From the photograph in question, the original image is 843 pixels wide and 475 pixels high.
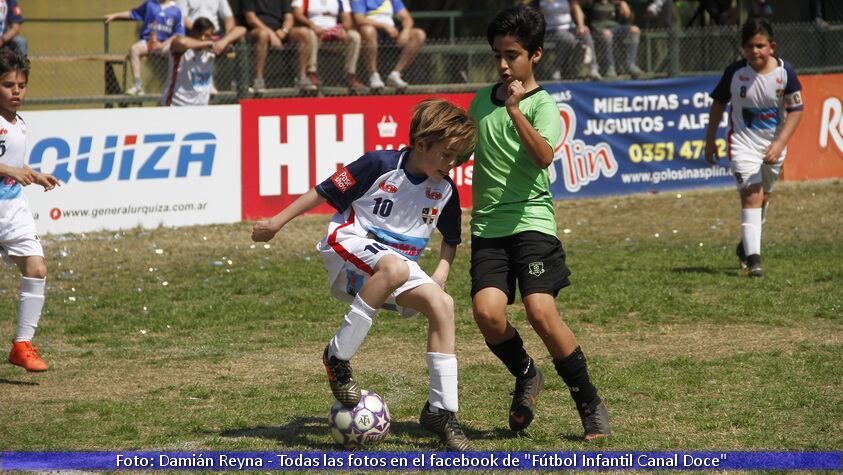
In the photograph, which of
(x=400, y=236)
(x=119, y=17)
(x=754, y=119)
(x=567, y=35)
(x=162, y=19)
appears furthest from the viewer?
(x=567, y=35)

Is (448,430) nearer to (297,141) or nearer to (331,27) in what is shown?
(297,141)

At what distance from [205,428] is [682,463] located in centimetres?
242

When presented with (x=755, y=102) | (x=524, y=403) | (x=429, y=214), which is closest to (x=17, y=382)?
(x=429, y=214)

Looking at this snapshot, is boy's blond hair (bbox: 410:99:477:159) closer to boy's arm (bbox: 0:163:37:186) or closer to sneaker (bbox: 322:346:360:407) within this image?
sneaker (bbox: 322:346:360:407)

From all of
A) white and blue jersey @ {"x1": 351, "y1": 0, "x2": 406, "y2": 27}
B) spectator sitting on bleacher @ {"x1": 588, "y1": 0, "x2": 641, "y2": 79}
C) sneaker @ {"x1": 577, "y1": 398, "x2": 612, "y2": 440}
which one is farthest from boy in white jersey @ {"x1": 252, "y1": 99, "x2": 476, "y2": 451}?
spectator sitting on bleacher @ {"x1": 588, "y1": 0, "x2": 641, "y2": 79}

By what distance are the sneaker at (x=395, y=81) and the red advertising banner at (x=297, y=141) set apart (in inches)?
34.9

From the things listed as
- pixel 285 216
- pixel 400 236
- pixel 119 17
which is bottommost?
pixel 119 17

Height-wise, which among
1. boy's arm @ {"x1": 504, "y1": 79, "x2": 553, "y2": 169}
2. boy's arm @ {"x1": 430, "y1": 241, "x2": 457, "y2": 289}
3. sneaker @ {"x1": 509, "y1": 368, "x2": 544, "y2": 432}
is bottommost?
sneaker @ {"x1": 509, "y1": 368, "x2": 544, "y2": 432}

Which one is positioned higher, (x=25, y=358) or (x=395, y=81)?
(x=25, y=358)

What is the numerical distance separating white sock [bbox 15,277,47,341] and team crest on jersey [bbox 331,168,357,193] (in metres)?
2.90

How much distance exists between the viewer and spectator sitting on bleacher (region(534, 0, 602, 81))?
683 inches

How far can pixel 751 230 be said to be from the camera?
36.4ft

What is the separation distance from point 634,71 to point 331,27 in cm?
476

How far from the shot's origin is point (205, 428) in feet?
20.6
